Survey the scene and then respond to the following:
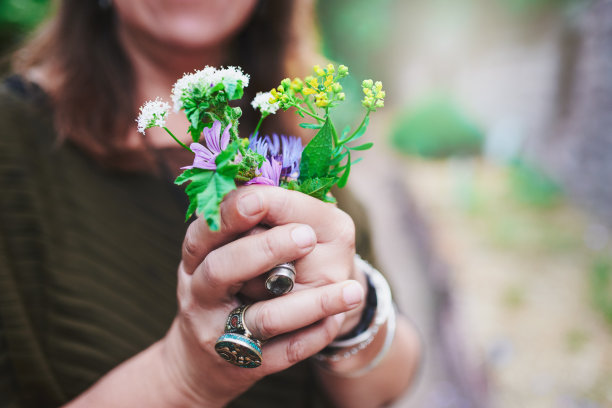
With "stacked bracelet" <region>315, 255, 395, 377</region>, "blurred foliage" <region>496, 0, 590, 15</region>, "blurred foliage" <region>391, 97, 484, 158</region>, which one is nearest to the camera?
"stacked bracelet" <region>315, 255, 395, 377</region>

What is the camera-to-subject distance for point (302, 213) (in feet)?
1.34

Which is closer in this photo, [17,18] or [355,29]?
[17,18]

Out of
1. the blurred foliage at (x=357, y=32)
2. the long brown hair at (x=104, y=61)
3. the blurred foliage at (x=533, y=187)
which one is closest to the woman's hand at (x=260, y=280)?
the long brown hair at (x=104, y=61)

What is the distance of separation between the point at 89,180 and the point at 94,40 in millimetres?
332

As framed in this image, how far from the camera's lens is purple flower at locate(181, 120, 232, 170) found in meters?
0.35

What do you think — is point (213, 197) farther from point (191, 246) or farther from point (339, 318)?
point (339, 318)

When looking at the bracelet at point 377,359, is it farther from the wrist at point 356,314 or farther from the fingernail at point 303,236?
the fingernail at point 303,236

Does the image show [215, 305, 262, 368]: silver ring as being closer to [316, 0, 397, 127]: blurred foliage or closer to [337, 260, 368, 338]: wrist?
[337, 260, 368, 338]: wrist

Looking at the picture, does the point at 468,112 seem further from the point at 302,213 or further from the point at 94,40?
the point at 302,213

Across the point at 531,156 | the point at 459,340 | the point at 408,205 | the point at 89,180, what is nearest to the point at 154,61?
the point at 89,180

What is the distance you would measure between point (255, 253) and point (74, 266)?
0.46m

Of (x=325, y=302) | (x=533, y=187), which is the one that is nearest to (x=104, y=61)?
(x=325, y=302)

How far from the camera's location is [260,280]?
1.41 feet

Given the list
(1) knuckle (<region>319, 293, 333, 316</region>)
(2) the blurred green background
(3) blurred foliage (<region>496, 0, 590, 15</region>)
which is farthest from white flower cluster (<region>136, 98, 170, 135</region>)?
(3) blurred foliage (<region>496, 0, 590, 15</region>)
